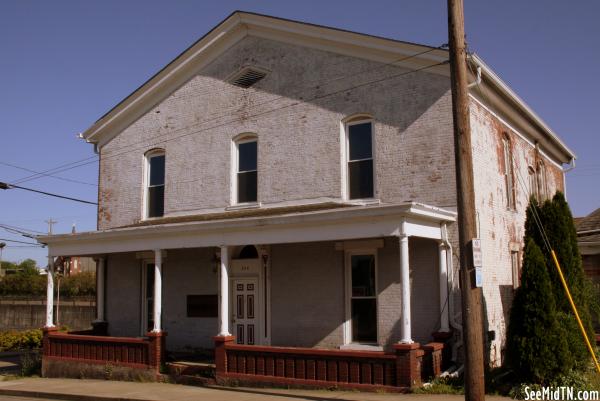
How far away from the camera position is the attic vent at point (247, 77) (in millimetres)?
17484

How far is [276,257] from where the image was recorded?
16.2m

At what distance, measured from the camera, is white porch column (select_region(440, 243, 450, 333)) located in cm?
1344

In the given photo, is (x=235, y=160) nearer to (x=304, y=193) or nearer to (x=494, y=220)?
(x=304, y=193)

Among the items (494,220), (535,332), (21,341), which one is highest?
(494,220)

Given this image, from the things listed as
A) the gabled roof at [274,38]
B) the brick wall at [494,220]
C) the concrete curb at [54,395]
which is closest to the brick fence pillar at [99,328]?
the concrete curb at [54,395]

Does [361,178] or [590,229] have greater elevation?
[361,178]

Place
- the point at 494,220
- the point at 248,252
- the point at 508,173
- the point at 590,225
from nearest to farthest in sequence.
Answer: the point at 494,220, the point at 508,173, the point at 248,252, the point at 590,225

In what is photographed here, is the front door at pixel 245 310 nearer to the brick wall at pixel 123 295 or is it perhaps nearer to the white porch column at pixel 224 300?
the white porch column at pixel 224 300

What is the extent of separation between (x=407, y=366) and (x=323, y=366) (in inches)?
73.5

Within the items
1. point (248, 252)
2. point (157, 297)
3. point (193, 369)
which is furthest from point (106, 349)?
point (248, 252)

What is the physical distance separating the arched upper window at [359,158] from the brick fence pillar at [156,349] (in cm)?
571

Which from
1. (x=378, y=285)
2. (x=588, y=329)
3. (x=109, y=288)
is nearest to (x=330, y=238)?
(x=378, y=285)

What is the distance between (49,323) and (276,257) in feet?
23.3

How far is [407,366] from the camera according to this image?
11953 millimetres
